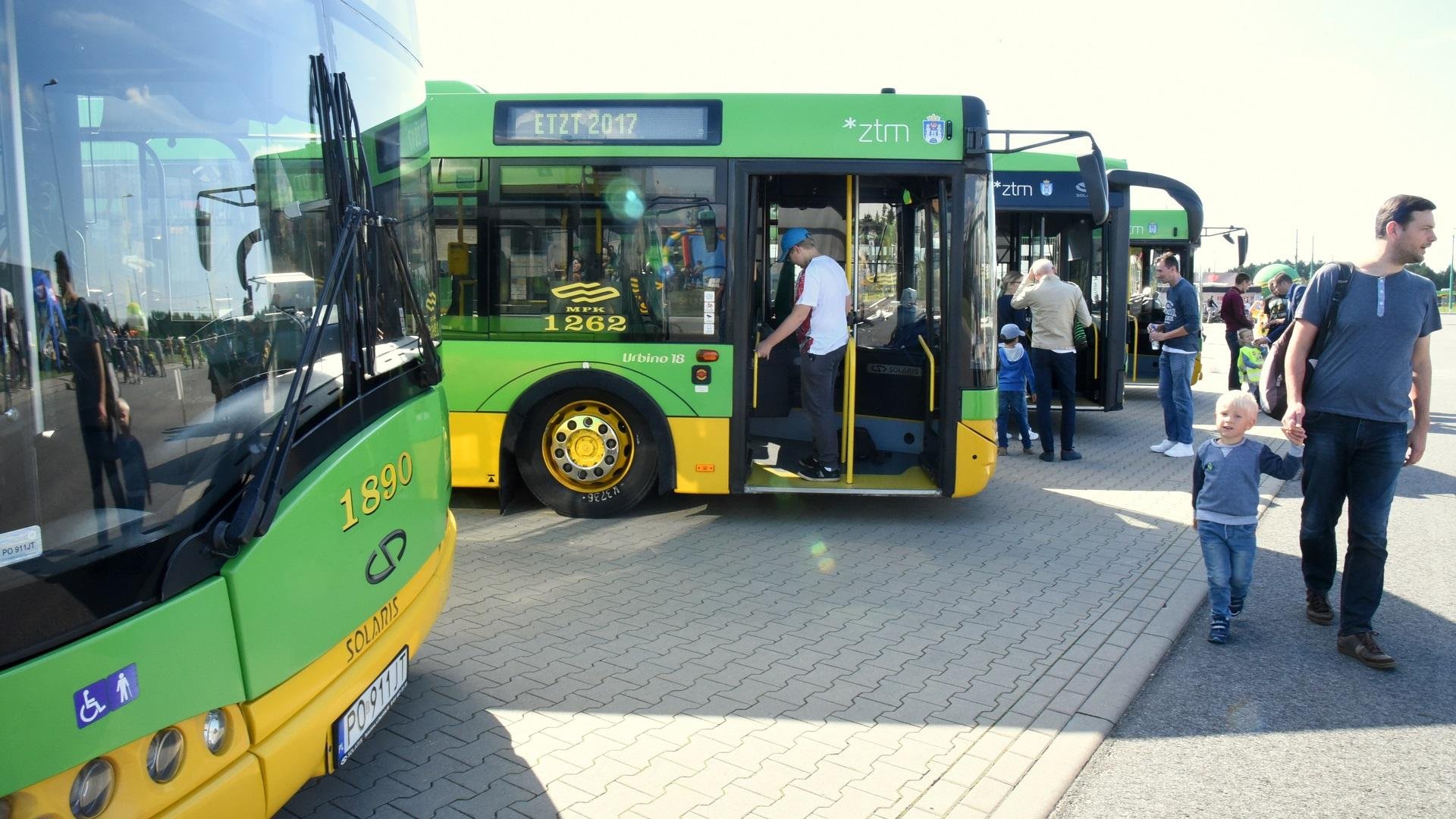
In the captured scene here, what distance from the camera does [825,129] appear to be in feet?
23.4

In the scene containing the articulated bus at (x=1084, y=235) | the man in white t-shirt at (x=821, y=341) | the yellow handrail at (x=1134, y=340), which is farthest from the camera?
the yellow handrail at (x=1134, y=340)

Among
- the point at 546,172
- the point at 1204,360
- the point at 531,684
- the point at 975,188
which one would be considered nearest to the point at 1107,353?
the point at 975,188

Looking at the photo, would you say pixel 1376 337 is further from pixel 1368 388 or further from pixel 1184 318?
pixel 1184 318

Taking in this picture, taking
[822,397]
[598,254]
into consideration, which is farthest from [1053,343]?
[598,254]

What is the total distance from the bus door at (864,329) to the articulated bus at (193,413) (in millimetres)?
4405

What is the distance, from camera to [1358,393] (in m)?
4.76

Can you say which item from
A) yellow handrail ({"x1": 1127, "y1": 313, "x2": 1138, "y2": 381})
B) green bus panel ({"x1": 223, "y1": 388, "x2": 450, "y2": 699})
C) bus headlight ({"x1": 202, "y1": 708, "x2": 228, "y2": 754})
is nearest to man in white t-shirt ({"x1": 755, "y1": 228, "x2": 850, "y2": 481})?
green bus panel ({"x1": 223, "y1": 388, "x2": 450, "y2": 699})

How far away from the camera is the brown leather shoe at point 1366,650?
15.5 ft

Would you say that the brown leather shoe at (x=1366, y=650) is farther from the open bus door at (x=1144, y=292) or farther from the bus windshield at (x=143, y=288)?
the open bus door at (x=1144, y=292)

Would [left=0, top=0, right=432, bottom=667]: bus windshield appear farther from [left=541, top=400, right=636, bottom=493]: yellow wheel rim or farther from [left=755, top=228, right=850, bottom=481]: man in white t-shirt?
[left=755, top=228, right=850, bottom=481]: man in white t-shirt

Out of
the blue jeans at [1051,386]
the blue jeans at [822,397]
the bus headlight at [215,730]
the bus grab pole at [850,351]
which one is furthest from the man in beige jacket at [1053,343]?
the bus headlight at [215,730]

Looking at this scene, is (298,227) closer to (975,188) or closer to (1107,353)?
(975,188)

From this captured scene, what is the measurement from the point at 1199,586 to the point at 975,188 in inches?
113

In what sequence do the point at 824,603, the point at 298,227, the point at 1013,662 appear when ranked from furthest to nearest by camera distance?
the point at 824,603
the point at 1013,662
the point at 298,227
